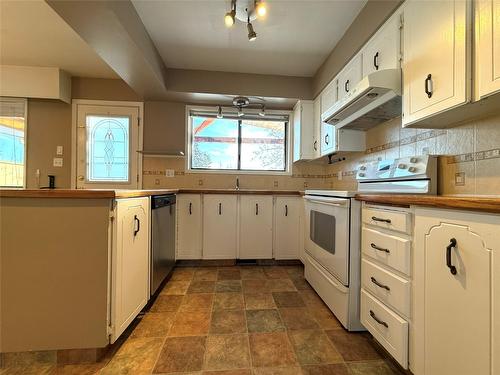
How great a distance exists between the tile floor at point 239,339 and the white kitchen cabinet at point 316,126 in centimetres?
165

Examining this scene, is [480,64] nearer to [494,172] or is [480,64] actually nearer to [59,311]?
[494,172]

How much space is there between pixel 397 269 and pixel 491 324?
0.44m

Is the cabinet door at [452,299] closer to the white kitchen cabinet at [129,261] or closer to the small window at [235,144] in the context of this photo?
the white kitchen cabinet at [129,261]

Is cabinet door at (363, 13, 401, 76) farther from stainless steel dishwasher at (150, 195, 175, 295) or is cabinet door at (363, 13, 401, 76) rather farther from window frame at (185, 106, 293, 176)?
stainless steel dishwasher at (150, 195, 175, 295)

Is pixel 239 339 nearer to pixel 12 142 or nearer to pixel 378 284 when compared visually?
pixel 378 284

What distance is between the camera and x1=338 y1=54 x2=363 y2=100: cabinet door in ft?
6.69

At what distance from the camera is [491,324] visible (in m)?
0.75

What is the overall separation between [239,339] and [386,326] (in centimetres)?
87

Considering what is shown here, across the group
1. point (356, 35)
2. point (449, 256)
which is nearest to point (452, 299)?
point (449, 256)

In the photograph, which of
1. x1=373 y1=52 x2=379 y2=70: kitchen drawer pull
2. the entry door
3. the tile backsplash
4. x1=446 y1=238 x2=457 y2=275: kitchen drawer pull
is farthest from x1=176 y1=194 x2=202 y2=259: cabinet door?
x1=446 y1=238 x2=457 y2=275: kitchen drawer pull

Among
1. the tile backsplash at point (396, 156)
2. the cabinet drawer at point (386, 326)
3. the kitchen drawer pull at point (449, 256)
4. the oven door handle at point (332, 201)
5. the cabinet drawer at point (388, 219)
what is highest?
the tile backsplash at point (396, 156)

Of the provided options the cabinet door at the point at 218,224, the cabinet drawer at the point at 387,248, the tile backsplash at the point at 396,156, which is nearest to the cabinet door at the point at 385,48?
the tile backsplash at the point at 396,156

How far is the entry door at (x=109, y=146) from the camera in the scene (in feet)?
10.3

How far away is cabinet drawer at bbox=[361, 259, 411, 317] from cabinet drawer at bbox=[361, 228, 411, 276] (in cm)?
5
